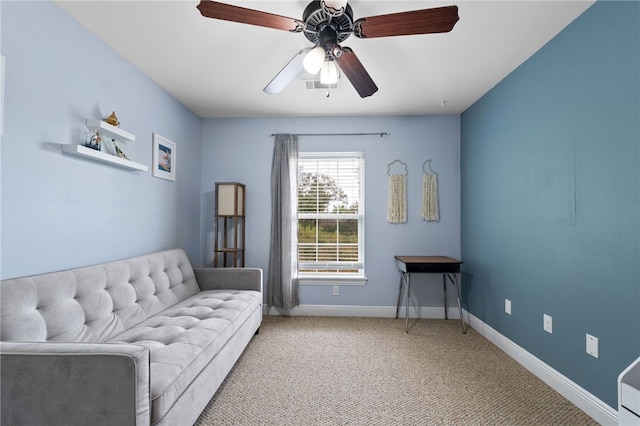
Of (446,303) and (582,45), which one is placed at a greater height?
(582,45)

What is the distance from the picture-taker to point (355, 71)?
6.63ft

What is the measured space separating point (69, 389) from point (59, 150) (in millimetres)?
1395

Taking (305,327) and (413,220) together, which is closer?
(305,327)

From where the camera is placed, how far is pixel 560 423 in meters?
1.77

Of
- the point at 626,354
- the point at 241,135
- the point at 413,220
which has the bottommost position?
the point at 626,354

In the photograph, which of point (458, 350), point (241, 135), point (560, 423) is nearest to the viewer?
point (560, 423)

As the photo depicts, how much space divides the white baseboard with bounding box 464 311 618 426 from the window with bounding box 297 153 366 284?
62.9 inches

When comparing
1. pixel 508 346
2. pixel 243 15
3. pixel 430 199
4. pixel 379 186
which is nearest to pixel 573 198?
pixel 508 346

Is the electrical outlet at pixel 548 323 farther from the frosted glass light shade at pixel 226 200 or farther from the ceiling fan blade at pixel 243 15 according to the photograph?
the frosted glass light shade at pixel 226 200

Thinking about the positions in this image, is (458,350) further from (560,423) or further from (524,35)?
(524,35)

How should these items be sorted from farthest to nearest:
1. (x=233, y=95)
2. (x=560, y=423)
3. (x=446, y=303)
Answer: (x=446, y=303) < (x=233, y=95) < (x=560, y=423)

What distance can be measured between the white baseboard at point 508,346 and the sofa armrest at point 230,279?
782 millimetres

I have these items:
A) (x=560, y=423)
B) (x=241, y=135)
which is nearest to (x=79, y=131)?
(x=241, y=135)

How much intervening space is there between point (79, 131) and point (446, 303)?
12.4 ft
